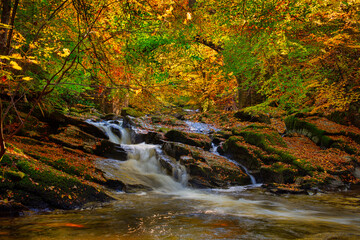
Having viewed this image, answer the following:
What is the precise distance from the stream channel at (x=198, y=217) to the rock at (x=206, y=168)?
24.5 inches

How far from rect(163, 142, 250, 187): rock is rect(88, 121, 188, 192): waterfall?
13.6 inches

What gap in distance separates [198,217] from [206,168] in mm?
4528

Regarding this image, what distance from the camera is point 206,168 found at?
362 inches

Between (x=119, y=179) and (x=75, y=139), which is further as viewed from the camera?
(x=75, y=139)

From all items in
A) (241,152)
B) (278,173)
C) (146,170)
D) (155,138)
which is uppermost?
(155,138)

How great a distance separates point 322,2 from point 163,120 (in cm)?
1174

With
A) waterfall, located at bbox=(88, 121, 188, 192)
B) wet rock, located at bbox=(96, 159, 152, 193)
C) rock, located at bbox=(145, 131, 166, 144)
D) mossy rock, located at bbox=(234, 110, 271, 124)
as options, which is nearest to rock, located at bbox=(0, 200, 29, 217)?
wet rock, located at bbox=(96, 159, 152, 193)

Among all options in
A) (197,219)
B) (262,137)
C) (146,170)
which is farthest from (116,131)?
(197,219)

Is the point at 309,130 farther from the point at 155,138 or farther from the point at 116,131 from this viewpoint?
the point at 116,131

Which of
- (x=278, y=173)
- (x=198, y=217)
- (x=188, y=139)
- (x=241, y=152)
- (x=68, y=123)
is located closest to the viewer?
(x=198, y=217)

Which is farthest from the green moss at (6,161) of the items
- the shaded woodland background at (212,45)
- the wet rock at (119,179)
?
the wet rock at (119,179)

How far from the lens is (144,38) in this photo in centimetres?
826

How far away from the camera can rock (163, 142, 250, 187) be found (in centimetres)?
895

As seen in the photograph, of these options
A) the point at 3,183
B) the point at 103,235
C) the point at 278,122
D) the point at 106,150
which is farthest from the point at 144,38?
the point at 278,122
